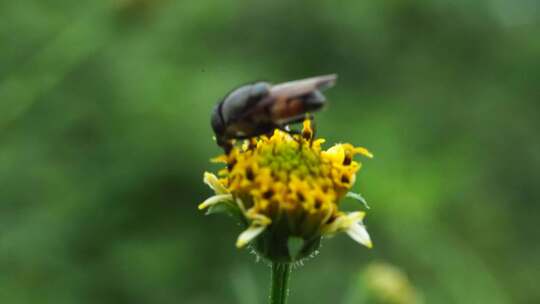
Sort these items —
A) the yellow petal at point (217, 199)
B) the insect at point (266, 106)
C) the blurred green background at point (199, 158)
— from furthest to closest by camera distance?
1. the blurred green background at point (199, 158)
2. the yellow petal at point (217, 199)
3. the insect at point (266, 106)

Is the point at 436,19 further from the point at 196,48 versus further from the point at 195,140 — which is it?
the point at 195,140

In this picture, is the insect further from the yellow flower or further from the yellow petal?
the yellow petal

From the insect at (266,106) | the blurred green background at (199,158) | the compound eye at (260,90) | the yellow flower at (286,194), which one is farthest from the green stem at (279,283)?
the blurred green background at (199,158)

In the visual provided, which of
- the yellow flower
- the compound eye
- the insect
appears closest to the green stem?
the yellow flower

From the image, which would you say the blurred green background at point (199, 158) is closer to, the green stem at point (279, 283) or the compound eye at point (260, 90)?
the green stem at point (279, 283)

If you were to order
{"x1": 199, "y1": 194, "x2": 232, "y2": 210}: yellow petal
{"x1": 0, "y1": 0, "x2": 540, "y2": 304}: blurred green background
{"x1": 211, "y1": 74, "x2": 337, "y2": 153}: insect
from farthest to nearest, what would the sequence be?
{"x1": 0, "y1": 0, "x2": 540, "y2": 304}: blurred green background, {"x1": 199, "y1": 194, "x2": 232, "y2": 210}: yellow petal, {"x1": 211, "y1": 74, "x2": 337, "y2": 153}: insect

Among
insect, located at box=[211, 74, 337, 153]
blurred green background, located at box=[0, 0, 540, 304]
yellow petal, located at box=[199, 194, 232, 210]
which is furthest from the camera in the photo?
blurred green background, located at box=[0, 0, 540, 304]
